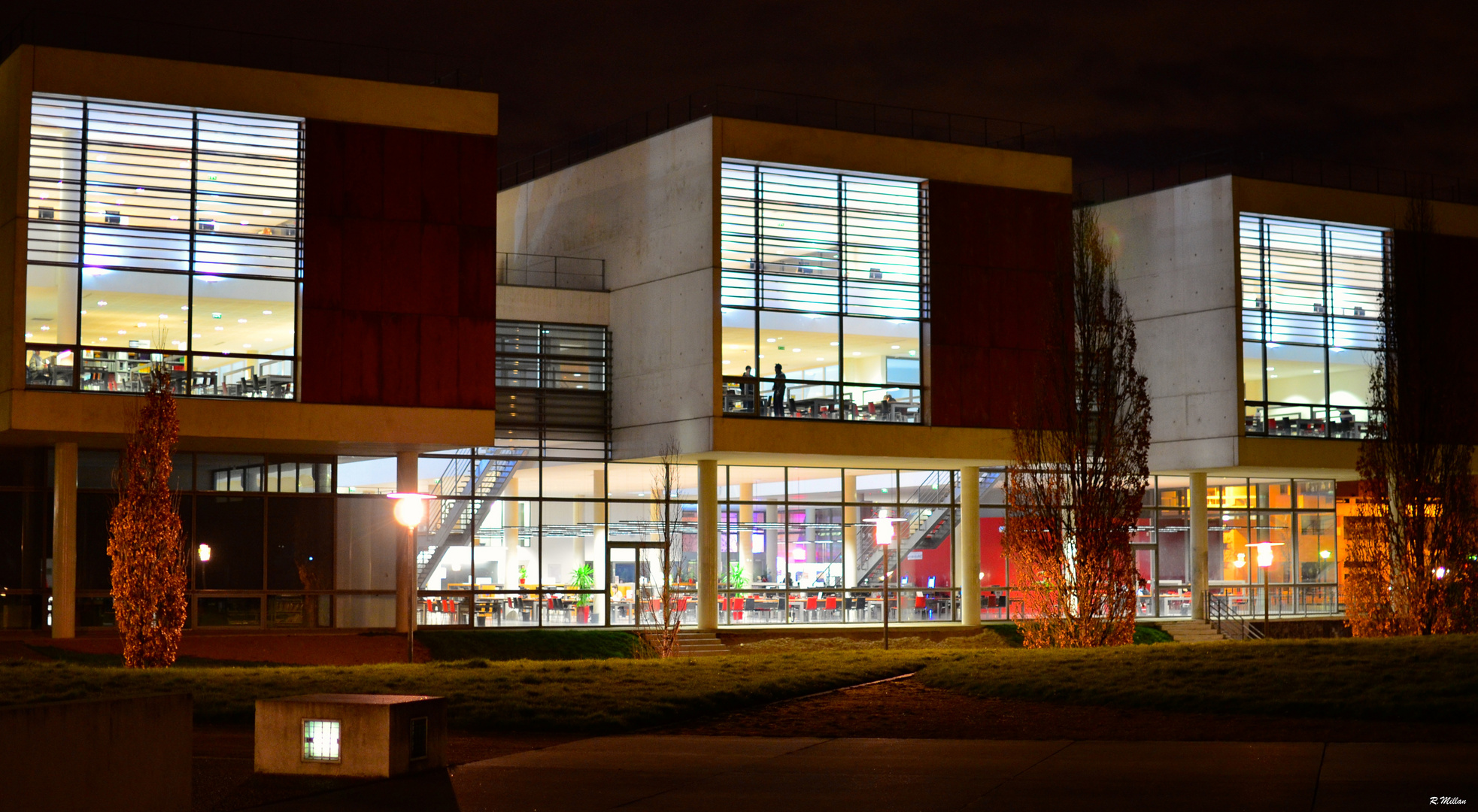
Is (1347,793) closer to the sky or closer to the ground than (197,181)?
closer to the ground

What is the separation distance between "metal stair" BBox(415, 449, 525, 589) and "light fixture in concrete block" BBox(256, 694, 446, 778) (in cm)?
2218

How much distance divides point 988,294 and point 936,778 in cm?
2514

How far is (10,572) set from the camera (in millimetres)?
32375

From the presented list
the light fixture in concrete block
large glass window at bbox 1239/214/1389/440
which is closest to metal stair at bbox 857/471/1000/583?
large glass window at bbox 1239/214/1389/440

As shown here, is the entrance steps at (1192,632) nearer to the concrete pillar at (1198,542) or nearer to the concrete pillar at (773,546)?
the concrete pillar at (1198,542)

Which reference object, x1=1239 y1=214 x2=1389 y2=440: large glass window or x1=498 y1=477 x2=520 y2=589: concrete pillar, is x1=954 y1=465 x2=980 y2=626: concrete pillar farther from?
x1=498 y1=477 x2=520 y2=589: concrete pillar

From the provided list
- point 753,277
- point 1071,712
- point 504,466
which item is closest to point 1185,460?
point 753,277

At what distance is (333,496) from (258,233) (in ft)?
21.6

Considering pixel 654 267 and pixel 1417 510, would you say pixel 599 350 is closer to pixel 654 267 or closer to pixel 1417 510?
pixel 654 267

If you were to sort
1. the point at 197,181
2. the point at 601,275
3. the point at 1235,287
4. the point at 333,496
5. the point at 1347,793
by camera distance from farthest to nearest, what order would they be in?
the point at 1235,287 < the point at 601,275 < the point at 333,496 < the point at 197,181 < the point at 1347,793

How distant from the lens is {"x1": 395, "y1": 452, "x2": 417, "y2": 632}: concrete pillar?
34.2 m

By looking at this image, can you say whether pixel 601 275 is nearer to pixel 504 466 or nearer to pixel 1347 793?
pixel 504 466

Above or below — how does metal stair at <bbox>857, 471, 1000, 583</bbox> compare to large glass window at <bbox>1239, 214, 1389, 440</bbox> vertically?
below

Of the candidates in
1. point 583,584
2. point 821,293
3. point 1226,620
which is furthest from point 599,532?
point 1226,620
